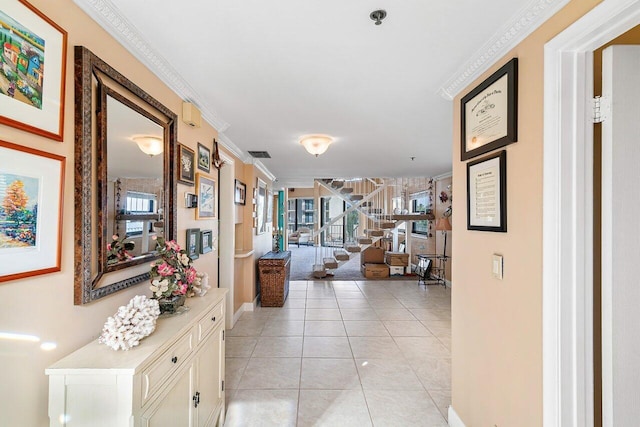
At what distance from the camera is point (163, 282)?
1491 mm

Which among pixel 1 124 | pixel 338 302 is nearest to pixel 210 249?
pixel 1 124

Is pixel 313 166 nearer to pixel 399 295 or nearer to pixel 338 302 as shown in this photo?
pixel 338 302

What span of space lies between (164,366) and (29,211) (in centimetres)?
78

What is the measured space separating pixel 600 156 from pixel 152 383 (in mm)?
2033

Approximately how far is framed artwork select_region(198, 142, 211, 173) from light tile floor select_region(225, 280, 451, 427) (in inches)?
74.6

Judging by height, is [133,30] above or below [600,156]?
above

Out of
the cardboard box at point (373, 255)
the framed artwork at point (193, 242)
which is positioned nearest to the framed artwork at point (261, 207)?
the framed artwork at point (193, 242)

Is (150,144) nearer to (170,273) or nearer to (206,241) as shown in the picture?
(170,273)

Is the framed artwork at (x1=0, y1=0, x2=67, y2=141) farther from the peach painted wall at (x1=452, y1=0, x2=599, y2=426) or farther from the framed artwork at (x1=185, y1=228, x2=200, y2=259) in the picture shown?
the peach painted wall at (x1=452, y1=0, x2=599, y2=426)

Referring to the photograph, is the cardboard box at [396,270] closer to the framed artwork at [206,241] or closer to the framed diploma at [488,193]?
the framed artwork at [206,241]

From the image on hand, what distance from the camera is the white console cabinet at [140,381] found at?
104cm

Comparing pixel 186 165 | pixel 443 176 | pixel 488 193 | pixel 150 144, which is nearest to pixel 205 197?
pixel 186 165

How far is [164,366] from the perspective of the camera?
1.27 m

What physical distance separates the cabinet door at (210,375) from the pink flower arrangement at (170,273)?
41 cm
